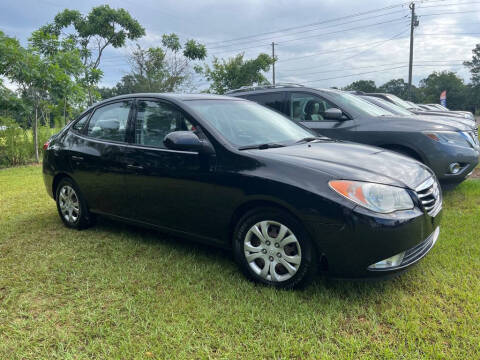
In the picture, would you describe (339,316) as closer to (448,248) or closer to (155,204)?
(448,248)

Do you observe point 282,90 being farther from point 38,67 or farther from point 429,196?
point 38,67

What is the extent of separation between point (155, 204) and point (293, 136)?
1.48 metres

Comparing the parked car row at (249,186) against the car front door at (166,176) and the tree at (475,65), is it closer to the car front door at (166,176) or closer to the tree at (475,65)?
the car front door at (166,176)

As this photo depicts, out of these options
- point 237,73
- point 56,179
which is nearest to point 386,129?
point 56,179

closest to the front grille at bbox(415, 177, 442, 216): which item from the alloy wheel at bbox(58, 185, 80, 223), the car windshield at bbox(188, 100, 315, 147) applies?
the car windshield at bbox(188, 100, 315, 147)

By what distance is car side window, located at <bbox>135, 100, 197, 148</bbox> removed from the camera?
11.4 ft

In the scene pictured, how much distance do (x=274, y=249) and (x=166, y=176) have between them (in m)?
1.23

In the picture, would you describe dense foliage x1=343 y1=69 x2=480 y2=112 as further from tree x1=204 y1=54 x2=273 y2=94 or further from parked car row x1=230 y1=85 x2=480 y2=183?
parked car row x1=230 y1=85 x2=480 y2=183

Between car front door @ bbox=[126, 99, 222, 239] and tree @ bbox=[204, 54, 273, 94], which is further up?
tree @ bbox=[204, 54, 273, 94]

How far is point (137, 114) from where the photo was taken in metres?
3.81

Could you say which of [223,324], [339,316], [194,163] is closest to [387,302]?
[339,316]

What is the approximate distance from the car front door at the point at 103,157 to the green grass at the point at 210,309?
1.81 ft

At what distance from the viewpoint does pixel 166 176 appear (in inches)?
133

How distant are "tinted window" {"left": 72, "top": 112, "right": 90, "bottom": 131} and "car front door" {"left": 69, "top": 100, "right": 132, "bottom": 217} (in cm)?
5
